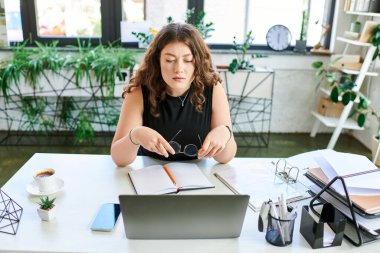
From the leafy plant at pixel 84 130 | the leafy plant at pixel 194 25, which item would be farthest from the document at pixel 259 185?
the leafy plant at pixel 84 130

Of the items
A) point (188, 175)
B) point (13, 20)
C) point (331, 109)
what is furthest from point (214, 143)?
point (13, 20)

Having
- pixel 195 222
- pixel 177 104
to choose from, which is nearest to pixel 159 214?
pixel 195 222

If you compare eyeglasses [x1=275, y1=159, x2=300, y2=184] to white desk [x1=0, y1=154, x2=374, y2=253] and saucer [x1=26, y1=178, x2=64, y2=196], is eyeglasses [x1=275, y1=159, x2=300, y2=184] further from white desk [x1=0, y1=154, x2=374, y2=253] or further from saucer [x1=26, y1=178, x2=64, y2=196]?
saucer [x1=26, y1=178, x2=64, y2=196]

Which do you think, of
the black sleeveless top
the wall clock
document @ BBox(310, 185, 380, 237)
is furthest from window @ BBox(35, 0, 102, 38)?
document @ BBox(310, 185, 380, 237)

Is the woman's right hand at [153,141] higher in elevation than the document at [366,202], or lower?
higher

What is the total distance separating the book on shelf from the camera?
1268mm

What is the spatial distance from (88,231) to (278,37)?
2961mm

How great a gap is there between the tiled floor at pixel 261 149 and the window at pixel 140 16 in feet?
3.12

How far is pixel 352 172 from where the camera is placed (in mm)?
1157

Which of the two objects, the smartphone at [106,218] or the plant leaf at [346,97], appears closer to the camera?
the smartphone at [106,218]

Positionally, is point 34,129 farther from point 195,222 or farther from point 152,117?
point 195,222

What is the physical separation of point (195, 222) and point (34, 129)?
2963 mm

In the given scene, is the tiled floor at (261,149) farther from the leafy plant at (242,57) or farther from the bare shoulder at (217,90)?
the bare shoulder at (217,90)

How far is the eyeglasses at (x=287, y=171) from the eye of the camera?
1396 millimetres
